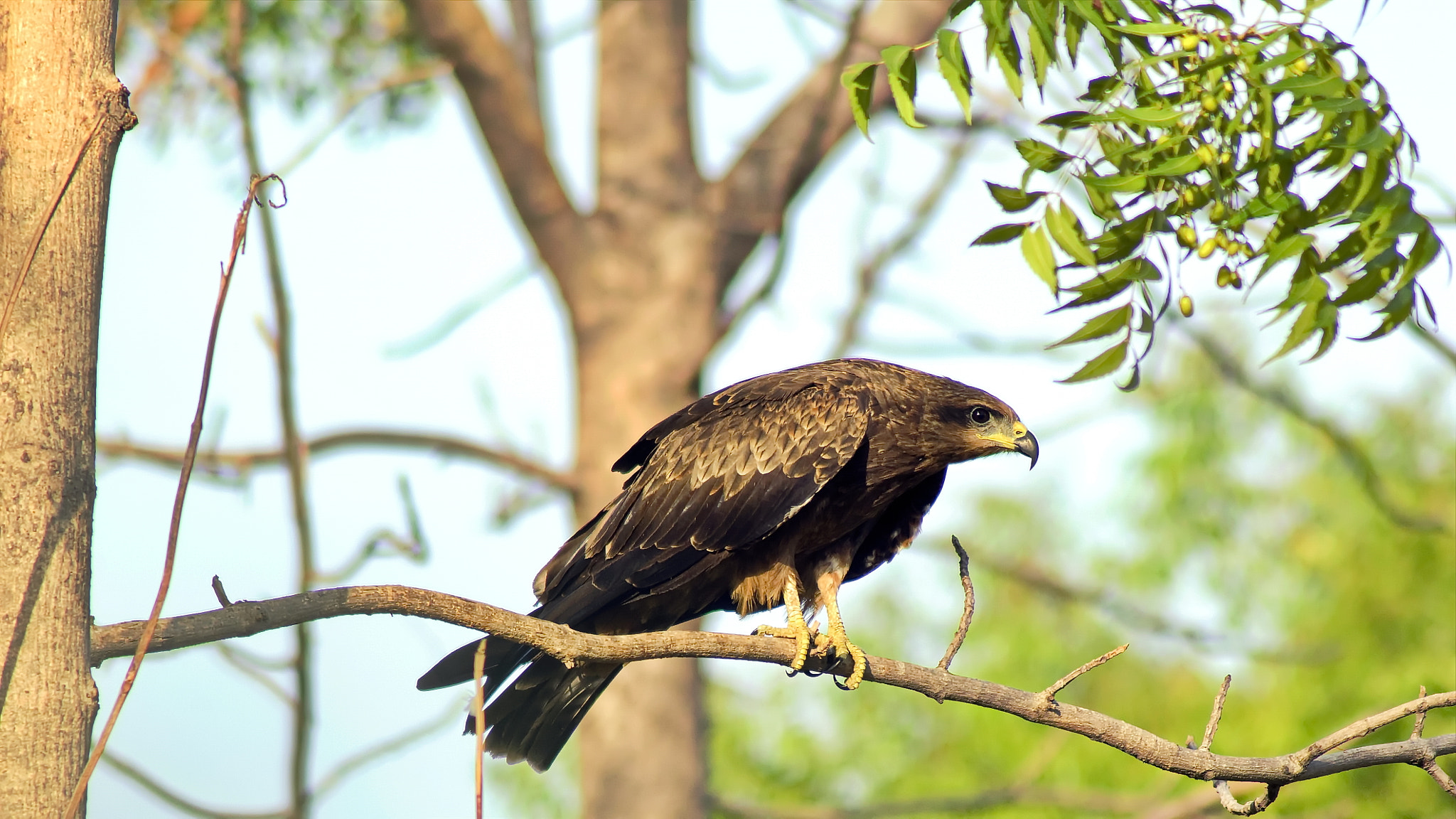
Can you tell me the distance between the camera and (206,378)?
7.42 feet

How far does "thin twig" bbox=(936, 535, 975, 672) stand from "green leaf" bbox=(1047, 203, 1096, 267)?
922 millimetres

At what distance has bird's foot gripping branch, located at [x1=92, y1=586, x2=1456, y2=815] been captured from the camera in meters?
2.64

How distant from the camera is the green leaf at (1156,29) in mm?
2768

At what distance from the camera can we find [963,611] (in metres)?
3.65

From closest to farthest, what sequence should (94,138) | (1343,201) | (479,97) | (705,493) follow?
(94,138), (1343,201), (705,493), (479,97)

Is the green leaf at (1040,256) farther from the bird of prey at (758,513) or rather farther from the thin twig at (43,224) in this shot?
the thin twig at (43,224)

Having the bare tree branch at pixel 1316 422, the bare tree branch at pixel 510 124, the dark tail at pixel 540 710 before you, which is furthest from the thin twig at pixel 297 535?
the bare tree branch at pixel 1316 422

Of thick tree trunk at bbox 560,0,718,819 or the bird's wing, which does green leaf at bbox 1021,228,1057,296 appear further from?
thick tree trunk at bbox 560,0,718,819

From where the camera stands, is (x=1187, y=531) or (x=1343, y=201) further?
(x=1187, y=531)

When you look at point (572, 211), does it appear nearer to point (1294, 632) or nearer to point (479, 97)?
point (479, 97)

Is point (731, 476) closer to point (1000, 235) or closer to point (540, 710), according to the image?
point (540, 710)

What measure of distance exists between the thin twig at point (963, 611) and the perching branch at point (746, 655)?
0.06 m

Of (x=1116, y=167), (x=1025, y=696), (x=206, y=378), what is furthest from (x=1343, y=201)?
(x=206, y=378)

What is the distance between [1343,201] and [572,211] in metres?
6.09
